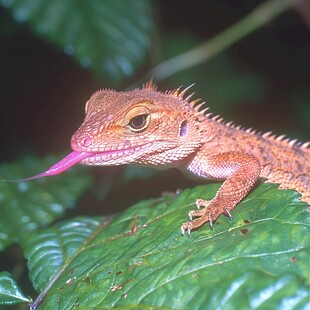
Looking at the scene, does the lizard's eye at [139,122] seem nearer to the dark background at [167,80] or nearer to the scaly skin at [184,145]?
the scaly skin at [184,145]

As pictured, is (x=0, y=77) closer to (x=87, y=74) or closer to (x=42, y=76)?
(x=42, y=76)

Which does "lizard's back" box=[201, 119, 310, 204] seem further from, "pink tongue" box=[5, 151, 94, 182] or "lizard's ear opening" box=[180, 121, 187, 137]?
"pink tongue" box=[5, 151, 94, 182]

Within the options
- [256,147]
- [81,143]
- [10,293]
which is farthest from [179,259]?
[256,147]

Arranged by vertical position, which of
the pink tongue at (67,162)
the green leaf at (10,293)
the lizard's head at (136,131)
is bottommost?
the green leaf at (10,293)

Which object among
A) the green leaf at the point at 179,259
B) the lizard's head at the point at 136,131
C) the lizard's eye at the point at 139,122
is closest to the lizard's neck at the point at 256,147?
the lizard's head at the point at 136,131

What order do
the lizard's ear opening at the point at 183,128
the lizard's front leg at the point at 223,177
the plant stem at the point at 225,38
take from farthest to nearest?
the plant stem at the point at 225,38 < the lizard's ear opening at the point at 183,128 < the lizard's front leg at the point at 223,177

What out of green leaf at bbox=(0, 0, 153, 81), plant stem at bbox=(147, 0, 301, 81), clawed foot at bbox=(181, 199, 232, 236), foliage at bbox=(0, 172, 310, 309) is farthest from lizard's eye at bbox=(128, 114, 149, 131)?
plant stem at bbox=(147, 0, 301, 81)

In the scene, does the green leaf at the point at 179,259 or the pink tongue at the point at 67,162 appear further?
the pink tongue at the point at 67,162
